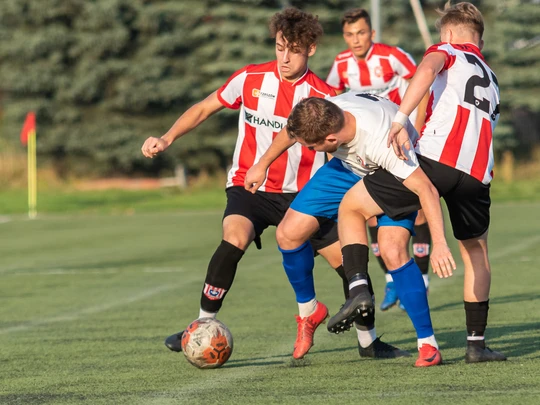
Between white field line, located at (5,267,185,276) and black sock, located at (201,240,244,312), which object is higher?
black sock, located at (201,240,244,312)

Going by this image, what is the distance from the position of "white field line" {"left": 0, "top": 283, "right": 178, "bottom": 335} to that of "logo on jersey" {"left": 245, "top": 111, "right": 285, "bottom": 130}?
2.47 m

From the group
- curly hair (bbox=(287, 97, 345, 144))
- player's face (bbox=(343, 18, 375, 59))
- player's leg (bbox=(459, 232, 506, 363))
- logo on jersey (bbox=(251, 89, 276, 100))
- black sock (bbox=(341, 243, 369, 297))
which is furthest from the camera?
player's face (bbox=(343, 18, 375, 59))

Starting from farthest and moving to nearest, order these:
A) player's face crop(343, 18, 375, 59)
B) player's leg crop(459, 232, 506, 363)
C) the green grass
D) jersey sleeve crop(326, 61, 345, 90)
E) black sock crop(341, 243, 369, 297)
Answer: the green grass → jersey sleeve crop(326, 61, 345, 90) → player's face crop(343, 18, 375, 59) → player's leg crop(459, 232, 506, 363) → black sock crop(341, 243, 369, 297)

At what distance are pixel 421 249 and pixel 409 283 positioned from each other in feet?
9.78

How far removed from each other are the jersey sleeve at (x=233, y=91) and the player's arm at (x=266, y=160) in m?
0.71

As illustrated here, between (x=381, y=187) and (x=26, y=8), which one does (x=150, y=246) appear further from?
(x=26, y=8)

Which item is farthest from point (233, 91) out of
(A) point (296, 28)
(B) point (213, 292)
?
(B) point (213, 292)

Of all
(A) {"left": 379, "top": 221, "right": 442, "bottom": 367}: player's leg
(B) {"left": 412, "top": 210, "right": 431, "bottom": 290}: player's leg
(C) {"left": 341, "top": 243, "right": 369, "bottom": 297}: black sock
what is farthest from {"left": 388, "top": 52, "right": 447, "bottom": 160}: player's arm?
(B) {"left": 412, "top": 210, "right": 431, "bottom": 290}: player's leg

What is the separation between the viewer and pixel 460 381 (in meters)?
4.96

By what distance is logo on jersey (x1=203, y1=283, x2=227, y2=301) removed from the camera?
604 centimetres

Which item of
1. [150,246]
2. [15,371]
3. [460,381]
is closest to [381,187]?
[460,381]

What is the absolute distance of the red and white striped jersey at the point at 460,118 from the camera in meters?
5.34

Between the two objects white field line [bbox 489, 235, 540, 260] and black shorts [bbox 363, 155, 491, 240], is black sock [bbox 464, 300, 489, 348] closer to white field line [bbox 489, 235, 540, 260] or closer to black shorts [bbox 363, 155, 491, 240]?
black shorts [bbox 363, 155, 491, 240]

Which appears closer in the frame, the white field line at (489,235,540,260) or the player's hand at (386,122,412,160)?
the player's hand at (386,122,412,160)
